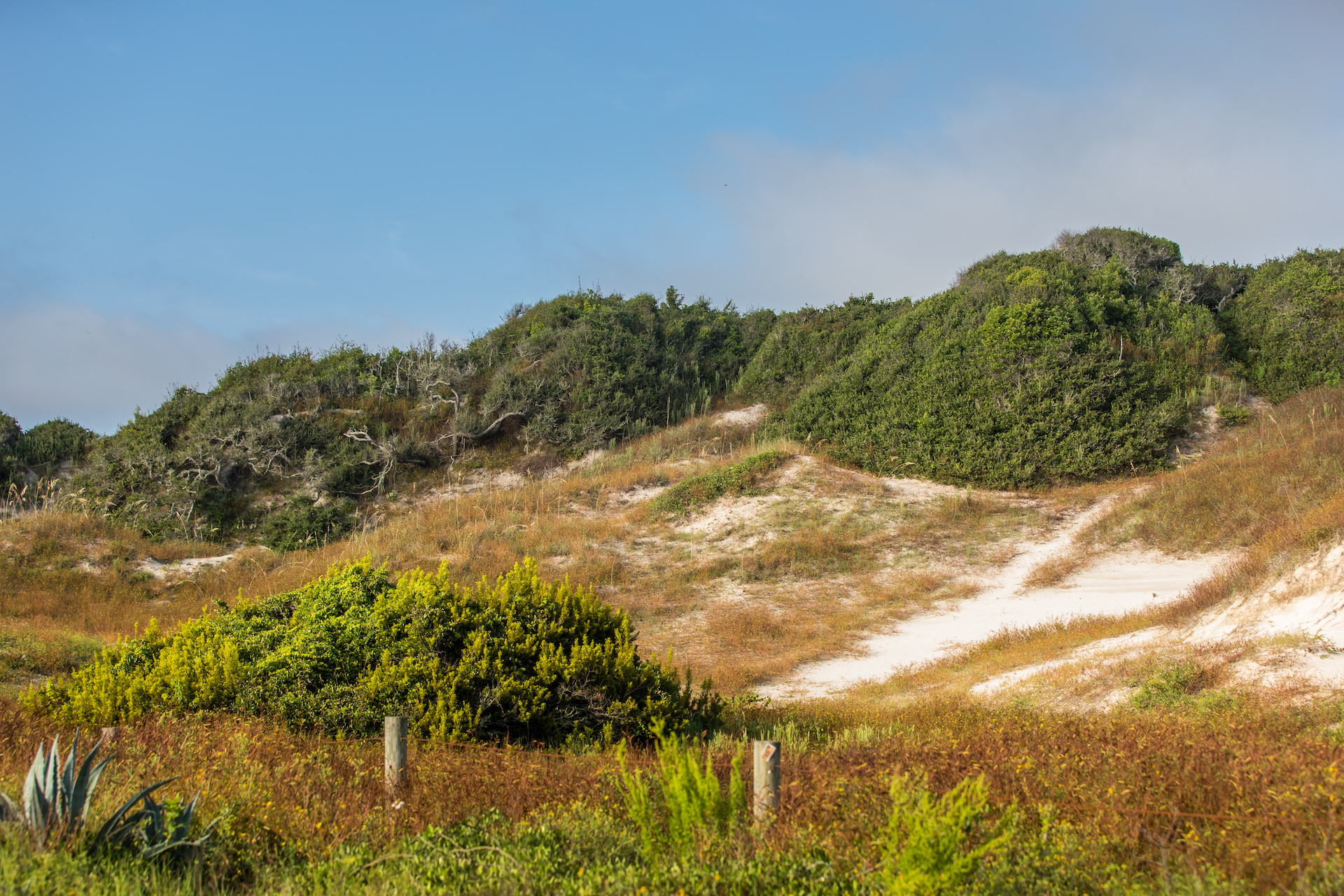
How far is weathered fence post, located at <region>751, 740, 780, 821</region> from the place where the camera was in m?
3.96

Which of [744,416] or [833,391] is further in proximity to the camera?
[744,416]

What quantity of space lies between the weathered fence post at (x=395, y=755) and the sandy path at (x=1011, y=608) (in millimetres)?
6187

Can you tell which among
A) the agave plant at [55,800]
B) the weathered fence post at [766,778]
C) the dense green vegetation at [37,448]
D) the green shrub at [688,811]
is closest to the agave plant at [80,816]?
the agave plant at [55,800]

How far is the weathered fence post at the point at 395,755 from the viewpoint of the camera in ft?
15.3

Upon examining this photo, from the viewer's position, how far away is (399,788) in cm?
468

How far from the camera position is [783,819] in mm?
4023

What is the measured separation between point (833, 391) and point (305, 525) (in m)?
15.4

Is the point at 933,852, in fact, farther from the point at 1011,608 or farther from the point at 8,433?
the point at 8,433

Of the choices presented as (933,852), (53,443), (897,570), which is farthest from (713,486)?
(53,443)

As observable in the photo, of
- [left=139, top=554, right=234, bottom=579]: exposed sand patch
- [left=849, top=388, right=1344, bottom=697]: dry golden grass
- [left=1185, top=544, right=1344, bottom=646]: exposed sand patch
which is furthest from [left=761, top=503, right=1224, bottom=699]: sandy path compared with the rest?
[left=139, top=554, right=234, bottom=579]: exposed sand patch

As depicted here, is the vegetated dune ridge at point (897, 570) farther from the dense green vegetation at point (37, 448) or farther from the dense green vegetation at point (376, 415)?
the dense green vegetation at point (37, 448)

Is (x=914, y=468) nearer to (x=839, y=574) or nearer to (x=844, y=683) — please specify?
(x=839, y=574)

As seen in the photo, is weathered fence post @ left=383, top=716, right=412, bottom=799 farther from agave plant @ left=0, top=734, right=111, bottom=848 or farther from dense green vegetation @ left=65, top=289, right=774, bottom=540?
dense green vegetation @ left=65, top=289, right=774, bottom=540

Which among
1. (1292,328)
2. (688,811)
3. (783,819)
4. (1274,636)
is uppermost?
(1292,328)
